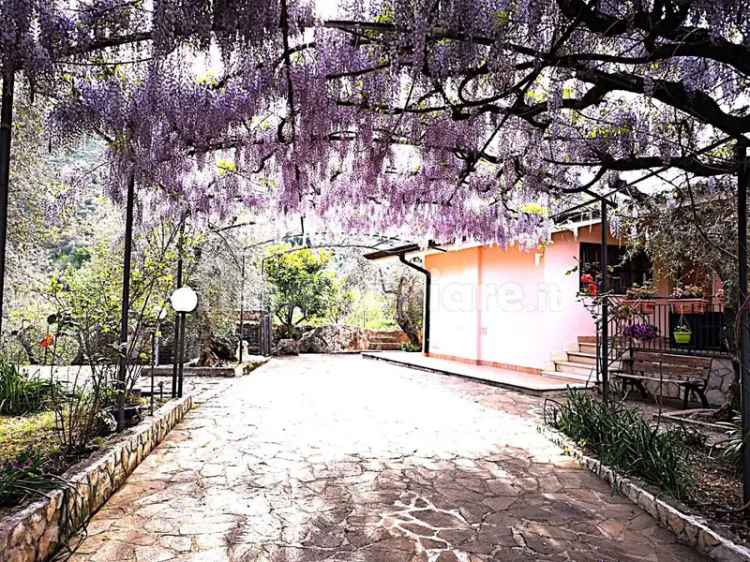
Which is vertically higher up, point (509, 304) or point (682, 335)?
point (509, 304)

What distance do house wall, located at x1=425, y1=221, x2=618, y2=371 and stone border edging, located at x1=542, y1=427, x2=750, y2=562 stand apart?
4510mm

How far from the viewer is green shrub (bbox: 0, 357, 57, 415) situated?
4.74 meters

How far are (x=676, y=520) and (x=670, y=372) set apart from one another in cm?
416

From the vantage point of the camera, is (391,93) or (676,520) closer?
(676,520)

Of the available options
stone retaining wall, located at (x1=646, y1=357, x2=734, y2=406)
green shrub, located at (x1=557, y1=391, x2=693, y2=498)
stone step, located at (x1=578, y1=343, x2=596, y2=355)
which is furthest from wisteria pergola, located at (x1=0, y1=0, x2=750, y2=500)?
stone step, located at (x1=578, y1=343, x2=596, y2=355)

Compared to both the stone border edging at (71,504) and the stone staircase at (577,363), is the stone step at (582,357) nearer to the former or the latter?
the stone staircase at (577,363)

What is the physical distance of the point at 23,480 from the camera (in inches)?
97.7

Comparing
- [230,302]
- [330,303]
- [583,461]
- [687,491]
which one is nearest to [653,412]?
[583,461]

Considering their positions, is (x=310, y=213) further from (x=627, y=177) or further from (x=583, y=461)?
(x=583, y=461)

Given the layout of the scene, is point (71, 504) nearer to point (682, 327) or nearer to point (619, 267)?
point (682, 327)

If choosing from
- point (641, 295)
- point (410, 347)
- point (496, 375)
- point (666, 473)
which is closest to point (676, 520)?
point (666, 473)

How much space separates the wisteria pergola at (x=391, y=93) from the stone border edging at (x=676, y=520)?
339 mm

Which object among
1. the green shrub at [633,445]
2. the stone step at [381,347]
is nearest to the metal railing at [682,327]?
the green shrub at [633,445]

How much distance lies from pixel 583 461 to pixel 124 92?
159 inches
